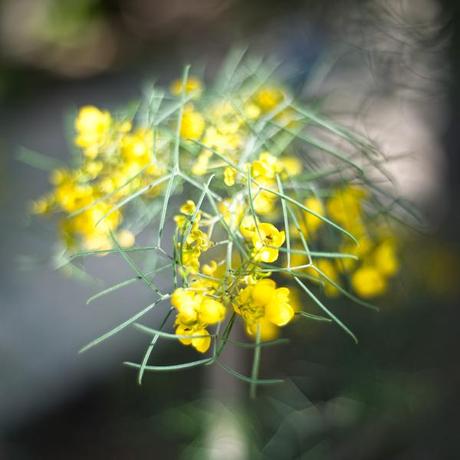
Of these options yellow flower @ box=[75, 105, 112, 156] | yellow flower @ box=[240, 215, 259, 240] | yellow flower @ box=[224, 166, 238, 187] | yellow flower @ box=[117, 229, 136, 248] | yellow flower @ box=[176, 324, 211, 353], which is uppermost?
yellow flower @ box=[75, 105, 112, 156]

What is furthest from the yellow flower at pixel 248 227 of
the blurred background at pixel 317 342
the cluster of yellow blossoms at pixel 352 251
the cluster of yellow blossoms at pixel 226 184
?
the blurred background at pixel 317 342

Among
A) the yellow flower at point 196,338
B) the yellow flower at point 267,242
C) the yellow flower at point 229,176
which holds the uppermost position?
the yellow flower at point 229,176

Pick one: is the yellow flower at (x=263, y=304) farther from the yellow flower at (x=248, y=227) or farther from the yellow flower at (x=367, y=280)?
the yellow flower at (x=367, y=280)

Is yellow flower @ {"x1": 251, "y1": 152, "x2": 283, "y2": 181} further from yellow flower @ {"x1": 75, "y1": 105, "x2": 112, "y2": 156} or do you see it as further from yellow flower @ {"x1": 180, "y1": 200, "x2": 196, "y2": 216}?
yellow flower @ {"x1": 75, "y1": 105, "x2": 112, "y2": 156}

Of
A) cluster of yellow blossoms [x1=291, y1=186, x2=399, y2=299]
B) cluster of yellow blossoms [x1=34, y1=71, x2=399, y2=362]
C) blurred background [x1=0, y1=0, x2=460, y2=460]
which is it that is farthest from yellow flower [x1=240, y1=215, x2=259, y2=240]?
blurred background [x1=0, y1=0, x2=460, y2=460]

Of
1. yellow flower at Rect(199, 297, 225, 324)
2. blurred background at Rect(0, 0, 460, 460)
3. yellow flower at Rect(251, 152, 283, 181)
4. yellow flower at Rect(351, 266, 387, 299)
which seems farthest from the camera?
blurred background at Rect(0, 0, 460, 460)

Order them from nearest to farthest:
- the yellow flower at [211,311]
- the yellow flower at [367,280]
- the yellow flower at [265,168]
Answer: the yellow flower at [211,311] → the yellow flower at [265,168] → the yellow flower at [367,280]

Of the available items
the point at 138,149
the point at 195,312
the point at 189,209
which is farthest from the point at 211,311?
the point at 138,149

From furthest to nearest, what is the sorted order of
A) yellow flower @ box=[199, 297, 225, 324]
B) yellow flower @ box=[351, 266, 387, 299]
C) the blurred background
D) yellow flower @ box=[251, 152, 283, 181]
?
the blurred background → yellow flower @ box=[351, 266, 387, 299] → yellow flower @ box=[251, 152, 283, 181] → yellow flower @ box=[199, 297, 225, 324]
